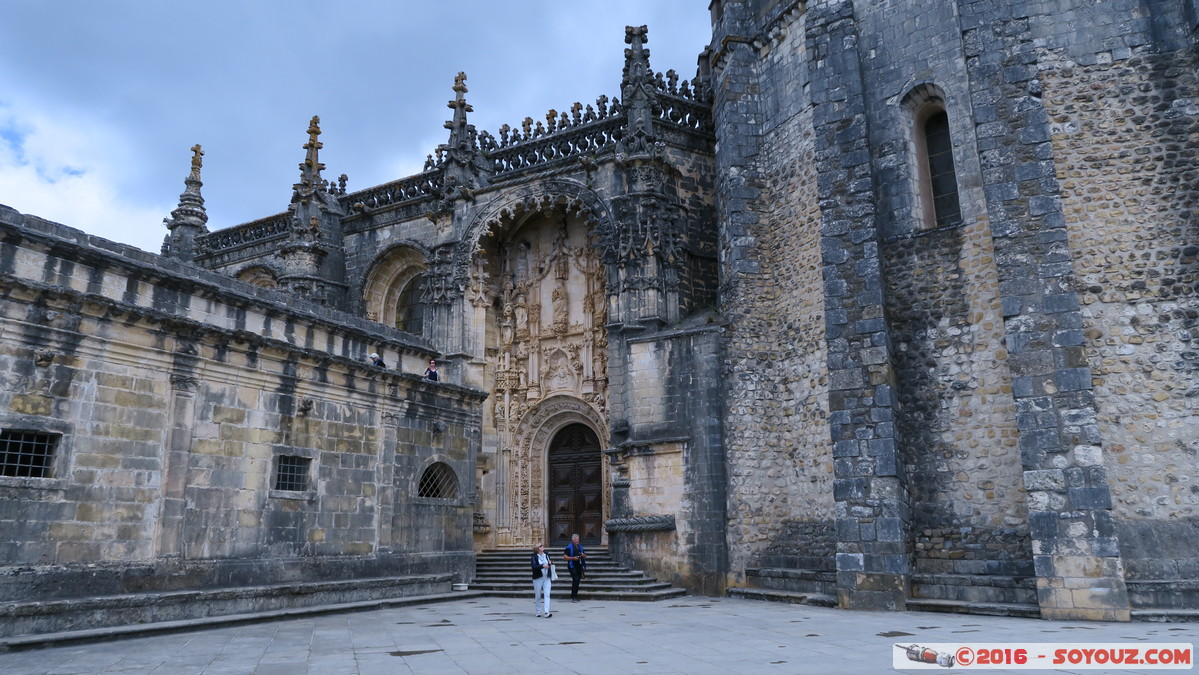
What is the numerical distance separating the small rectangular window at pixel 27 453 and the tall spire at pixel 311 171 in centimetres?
1428

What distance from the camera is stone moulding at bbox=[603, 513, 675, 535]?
16703 mm

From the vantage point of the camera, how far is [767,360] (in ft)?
55.2

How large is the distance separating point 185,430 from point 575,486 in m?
10.9

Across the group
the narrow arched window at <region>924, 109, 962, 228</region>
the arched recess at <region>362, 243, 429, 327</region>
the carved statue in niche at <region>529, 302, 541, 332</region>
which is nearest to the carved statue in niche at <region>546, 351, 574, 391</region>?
the carved statue in niche at <region>529, 302, 541, 332</region>

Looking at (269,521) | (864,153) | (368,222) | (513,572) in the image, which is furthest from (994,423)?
(368,222)

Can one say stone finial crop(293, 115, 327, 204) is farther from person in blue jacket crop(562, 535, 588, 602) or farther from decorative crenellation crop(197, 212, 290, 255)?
person in blue jacket crop(562, 535, 588, 602)

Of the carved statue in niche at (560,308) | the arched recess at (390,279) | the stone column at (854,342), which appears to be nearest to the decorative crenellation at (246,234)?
the arched recess at (390,279)

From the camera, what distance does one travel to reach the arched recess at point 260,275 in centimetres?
2555

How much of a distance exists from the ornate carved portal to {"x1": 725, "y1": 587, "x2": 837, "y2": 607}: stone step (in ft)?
17.1

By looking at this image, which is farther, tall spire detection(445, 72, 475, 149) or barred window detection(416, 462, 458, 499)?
tall spire detection(445, 72, 475, 149)

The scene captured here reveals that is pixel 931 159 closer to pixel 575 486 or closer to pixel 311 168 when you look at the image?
pixel 575 486

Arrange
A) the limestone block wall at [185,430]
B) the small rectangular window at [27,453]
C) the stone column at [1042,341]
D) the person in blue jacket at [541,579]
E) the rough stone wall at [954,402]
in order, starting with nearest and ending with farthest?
the small rectangular window at [27,453] < the limestone block wall at [185,430] < the stone column at [1042,341] < the person in blue jacket at [541,579] < the rough stone wall at [954,402]

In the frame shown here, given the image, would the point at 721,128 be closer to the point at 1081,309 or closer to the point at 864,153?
the point at 864,153

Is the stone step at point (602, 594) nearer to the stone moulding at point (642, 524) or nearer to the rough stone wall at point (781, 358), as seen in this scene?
the stone moulding at point (642, 524)
